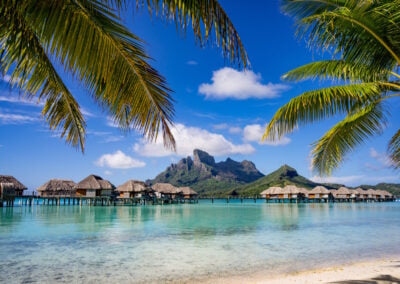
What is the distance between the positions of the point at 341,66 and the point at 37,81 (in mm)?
4100

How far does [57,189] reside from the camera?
42750 millimetres

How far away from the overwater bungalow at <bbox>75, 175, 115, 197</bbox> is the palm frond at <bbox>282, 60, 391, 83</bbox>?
136ft

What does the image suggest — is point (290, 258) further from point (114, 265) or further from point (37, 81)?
point (37, 81)

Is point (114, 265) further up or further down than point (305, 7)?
further down

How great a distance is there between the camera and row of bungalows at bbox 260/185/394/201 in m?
60.2

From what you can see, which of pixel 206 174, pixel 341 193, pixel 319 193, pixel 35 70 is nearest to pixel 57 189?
pixel 35 70

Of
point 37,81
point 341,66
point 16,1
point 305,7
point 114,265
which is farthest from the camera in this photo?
point 114,265

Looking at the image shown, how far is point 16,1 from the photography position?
217cm

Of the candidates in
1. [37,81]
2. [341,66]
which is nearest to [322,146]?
[341,66]

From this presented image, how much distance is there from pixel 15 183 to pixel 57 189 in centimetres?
544

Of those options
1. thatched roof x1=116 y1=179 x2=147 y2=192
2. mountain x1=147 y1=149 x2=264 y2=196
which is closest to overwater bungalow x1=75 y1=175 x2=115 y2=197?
thatched roof x1=116 y1=179 x2=147 y2=192

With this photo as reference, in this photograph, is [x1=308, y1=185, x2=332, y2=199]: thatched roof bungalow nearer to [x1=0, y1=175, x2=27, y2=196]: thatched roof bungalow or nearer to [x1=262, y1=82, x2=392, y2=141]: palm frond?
[x1=0, y1=175, x2=27, y2=196]: thatched roof bungalow

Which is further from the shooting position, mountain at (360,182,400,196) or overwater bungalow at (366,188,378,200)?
mountain at (360,182,400,196)

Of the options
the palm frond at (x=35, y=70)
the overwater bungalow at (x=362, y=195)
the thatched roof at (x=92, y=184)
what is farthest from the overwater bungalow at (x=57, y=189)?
the overwater bungalow at (x=362, y=195)
